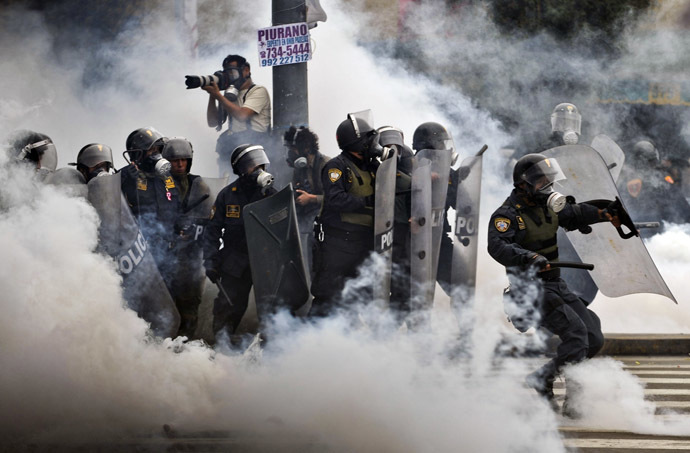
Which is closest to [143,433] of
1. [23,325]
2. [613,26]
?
[23,325]

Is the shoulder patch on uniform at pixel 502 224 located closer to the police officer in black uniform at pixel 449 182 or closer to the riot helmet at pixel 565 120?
the police officer in black uniform at pixel 449 182

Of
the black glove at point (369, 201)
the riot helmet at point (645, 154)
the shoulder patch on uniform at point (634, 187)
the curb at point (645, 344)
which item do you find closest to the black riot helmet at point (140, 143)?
the black glove at point (369, 201)

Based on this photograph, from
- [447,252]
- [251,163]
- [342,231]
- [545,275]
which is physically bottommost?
[545,275]

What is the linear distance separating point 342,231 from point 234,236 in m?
0.70

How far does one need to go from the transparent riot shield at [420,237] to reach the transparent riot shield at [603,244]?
2.54 ft

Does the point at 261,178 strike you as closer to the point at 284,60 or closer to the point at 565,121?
the point at 284,60

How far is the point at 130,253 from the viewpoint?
5.97 metres

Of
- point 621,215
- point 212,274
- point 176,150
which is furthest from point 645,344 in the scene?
point 176,150

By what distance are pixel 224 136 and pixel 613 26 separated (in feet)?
16.5

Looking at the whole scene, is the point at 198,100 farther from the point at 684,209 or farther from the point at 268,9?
the point at 684,209

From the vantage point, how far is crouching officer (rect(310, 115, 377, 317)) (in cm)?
624

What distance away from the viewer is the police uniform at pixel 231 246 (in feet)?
21.4

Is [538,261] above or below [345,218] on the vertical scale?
below

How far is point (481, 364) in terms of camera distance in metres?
5.75
